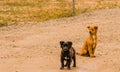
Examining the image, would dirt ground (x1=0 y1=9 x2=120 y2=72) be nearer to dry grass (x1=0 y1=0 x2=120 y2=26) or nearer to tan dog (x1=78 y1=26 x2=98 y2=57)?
tan dog (x1=78 y1=26 x2=98 y2=57)

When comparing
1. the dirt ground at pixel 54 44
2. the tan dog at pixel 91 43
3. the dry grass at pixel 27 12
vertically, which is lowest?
the dry grass at pixel 27 12

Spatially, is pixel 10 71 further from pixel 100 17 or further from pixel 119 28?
pixel 100 17

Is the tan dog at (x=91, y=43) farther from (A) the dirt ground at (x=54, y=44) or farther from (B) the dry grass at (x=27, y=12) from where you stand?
(B) the dry grass at (x=27, y=12)

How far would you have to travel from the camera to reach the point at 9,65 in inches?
536

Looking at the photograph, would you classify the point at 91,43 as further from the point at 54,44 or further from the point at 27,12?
the point at 27,12

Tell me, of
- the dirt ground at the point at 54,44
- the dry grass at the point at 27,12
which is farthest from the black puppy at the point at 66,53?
the dry grass at the point at 27,12

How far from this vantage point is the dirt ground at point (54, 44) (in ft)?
44.3

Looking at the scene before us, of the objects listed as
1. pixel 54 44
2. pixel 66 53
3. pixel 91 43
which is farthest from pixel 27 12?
pixel 66 53

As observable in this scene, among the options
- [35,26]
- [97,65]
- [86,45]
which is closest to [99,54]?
[86,45]

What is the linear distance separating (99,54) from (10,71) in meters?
3.73

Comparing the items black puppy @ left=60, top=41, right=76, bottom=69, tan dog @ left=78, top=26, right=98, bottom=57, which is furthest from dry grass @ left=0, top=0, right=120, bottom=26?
black puppy @ left=60, top=41, right=76, bottom=69

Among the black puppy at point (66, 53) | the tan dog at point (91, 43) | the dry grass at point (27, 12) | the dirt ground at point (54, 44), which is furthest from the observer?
the dry grass at point (27, 12)

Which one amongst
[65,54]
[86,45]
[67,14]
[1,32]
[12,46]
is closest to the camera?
[65,54]

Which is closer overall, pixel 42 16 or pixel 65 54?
pixel 65 54
